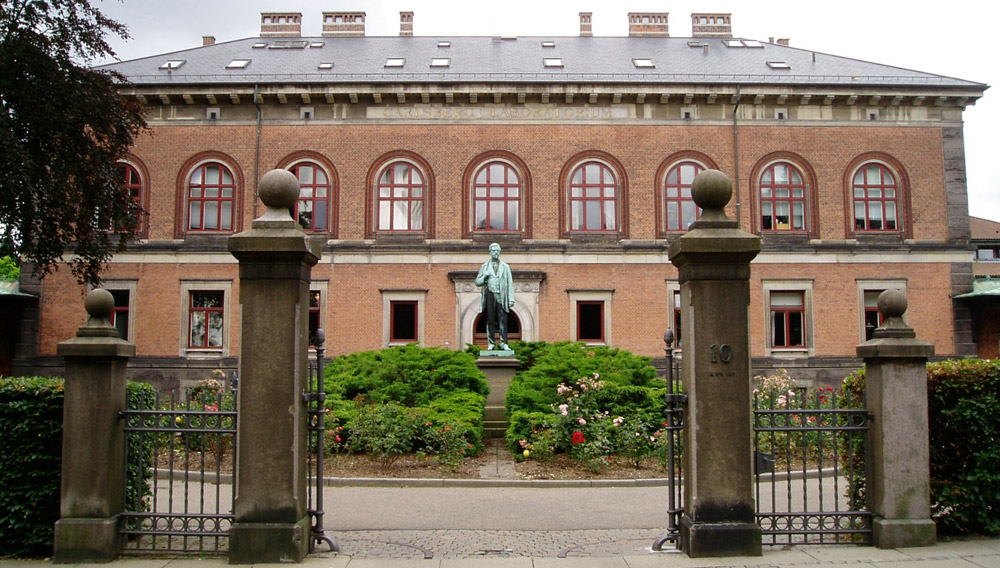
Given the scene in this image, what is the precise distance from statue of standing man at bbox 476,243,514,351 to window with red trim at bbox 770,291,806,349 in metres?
12.0

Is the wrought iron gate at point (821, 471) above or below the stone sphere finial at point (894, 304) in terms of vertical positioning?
below

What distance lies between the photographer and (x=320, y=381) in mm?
6871

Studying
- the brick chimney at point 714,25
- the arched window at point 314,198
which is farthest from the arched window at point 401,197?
the brick chimney at point 714,25

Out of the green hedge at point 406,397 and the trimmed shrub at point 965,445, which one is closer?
the trimmed shrub at point 965,445

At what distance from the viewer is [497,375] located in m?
16.7

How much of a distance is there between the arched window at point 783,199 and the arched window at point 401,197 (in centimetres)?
1117

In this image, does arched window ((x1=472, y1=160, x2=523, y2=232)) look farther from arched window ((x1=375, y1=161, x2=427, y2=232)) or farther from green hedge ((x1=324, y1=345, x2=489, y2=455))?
green hedge ((x1=324, y1=345, x2=489, y2=455))

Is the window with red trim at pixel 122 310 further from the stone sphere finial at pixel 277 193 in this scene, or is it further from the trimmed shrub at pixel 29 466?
the stone sphere finial at pixel 277 193

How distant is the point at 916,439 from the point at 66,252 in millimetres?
25877

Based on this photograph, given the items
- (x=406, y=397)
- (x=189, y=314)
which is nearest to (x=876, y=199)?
(x=406, y=397)

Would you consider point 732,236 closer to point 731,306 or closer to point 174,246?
point 731,306

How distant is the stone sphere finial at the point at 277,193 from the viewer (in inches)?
269

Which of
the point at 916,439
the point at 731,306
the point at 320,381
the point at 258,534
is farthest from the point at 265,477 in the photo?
the point at 916,439

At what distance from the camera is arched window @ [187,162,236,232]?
26.1 metres
